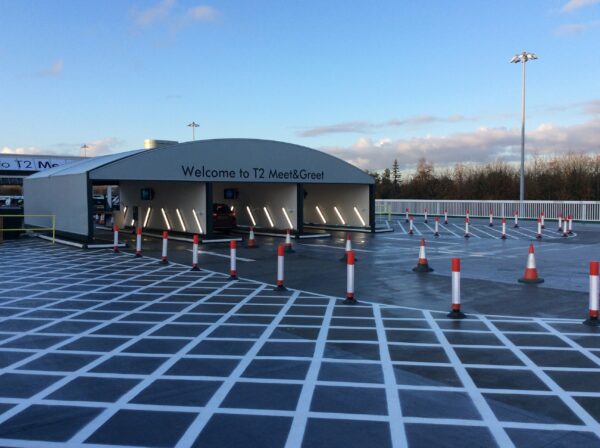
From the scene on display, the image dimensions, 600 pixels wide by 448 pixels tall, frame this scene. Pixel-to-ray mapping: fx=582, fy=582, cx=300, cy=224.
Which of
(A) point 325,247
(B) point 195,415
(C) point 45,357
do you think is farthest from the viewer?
(A) point 325,247

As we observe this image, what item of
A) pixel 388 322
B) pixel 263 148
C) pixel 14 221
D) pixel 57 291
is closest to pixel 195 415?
pixel 388 322

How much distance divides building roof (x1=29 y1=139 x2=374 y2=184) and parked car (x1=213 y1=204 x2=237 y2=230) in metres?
3.34

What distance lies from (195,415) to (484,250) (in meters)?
17.0

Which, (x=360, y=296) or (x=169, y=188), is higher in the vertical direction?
(x=169, y=188)

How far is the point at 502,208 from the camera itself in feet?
136

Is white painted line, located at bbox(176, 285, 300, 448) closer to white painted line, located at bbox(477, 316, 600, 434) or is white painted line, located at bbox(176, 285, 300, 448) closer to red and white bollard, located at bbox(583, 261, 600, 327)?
white painted line, located at bbox(477, 316, 600, 434)

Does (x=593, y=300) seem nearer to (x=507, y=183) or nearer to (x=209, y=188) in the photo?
(x=209, y=188)

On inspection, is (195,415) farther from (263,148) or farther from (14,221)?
→ (14,221)

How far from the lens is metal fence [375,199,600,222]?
1455 inches

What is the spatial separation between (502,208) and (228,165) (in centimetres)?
2336

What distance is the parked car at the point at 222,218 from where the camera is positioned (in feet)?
95.7

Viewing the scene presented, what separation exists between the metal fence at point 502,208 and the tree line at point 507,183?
935 centimetres

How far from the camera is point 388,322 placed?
9.30m

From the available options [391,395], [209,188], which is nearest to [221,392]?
[391,395]
